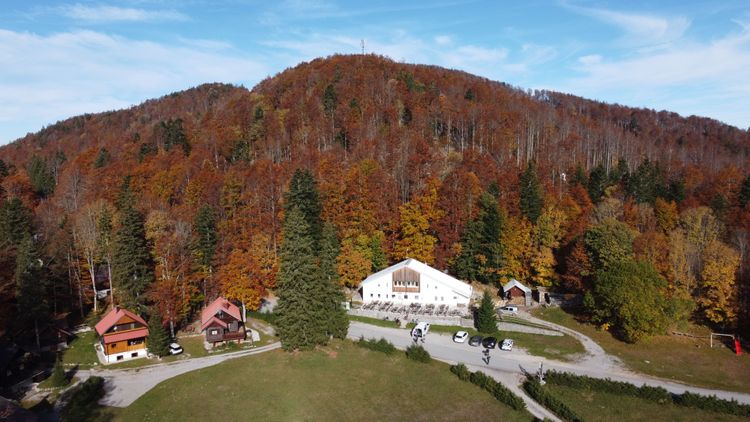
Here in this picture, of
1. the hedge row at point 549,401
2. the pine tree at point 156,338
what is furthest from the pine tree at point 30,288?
the hedge row at point 549,401

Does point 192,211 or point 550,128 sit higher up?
point 550,128

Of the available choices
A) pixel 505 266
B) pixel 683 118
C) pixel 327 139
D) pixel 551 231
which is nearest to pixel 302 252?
pixel 505 266

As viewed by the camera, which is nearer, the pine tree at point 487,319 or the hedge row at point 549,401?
the hedge row at point 549,401

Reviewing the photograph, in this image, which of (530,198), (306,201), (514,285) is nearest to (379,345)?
(514,285)

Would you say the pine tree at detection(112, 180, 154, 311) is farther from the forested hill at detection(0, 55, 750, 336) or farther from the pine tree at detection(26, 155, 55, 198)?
the pine tree at detection(26, 155, 55, 198)

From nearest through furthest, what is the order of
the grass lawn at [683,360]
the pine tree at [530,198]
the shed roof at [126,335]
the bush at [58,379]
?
the grass lawn at [683,360] < the bush at [58,379] < the shed roof at [126,335] < the pine tree at [530,198]

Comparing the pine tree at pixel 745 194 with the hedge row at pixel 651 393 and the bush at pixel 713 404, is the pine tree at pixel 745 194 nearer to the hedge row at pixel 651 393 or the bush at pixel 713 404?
the hedge row at pixel 651 393

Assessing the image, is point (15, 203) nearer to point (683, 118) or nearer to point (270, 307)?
point (270, 307)
